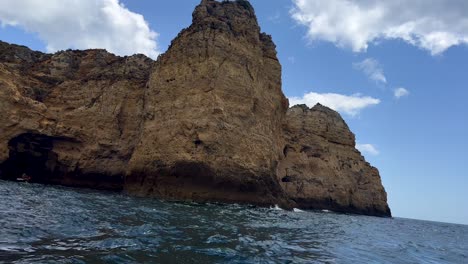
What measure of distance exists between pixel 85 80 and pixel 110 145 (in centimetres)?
829

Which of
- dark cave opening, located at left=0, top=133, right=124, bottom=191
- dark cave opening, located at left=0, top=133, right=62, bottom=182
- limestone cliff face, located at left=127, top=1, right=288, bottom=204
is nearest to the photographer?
limestone cliff face, located at left=127, top=1, right=288, bottom=204

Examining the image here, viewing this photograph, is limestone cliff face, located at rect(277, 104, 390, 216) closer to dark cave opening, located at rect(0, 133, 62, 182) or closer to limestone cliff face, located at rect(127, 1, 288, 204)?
limestone cliff face, located at rect(127, 1, 288, 204)

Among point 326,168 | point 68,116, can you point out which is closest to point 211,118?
point 68,116

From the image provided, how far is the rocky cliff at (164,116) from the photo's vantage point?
3044 centimetres

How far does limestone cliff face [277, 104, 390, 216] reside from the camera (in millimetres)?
50131

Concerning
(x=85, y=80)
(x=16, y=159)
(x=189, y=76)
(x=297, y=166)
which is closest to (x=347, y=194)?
(x=297, y=166)

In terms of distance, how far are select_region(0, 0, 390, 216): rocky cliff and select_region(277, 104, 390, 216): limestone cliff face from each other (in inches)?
48.0

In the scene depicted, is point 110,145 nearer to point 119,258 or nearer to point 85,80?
point 85,80

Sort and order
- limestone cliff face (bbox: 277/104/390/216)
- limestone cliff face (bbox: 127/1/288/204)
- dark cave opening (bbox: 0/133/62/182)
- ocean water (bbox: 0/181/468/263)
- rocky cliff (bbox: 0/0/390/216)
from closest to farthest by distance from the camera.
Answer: ocean water (bbox: 0/181/468/263) < limestone cliff face (bbox: 127/1/288/204) < rocky cliff (bbox: 0/0/390/216) < dark cave opening (bbox: 0/133/62/182) < limestone cliff face (bbox: 277/104/390/216)

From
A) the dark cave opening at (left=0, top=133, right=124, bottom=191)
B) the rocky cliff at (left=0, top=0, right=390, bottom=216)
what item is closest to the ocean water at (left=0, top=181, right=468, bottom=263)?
the rocky cliff at (left=0, top=0, right=390, bottom=216)

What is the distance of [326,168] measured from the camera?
176ft

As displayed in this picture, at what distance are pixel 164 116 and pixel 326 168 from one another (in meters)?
28.0

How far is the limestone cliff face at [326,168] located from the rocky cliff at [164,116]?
48.0 inches

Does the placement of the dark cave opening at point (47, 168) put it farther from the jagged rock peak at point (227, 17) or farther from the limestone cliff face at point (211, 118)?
the jagged rock peak at point (227, 17)
